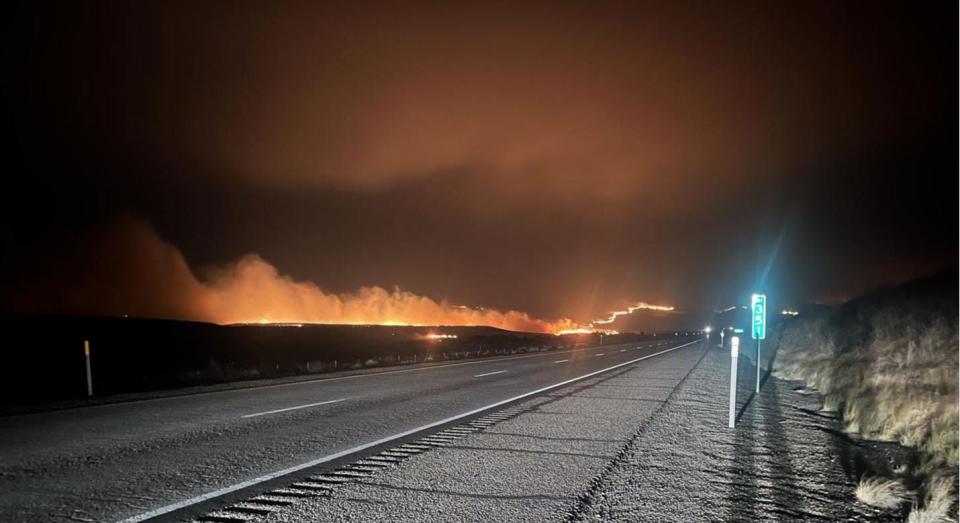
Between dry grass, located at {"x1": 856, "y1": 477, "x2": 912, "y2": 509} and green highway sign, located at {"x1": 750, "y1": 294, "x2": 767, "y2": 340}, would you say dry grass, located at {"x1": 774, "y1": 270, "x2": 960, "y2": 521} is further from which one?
green highway sign, located at {"x1": 750, "y1": 294, "x2": 767, "y2": 340}

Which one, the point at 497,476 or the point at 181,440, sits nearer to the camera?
the point at 497,476

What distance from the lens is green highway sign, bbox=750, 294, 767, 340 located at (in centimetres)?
1371

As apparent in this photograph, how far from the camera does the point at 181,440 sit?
24.3ft

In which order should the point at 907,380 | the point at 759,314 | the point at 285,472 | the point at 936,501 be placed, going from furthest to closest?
the point at 759,314, the point at 907,380, the point at 285,472, the point at 936,501

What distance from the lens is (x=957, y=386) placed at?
29.0ft

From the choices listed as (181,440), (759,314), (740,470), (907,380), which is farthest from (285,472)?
(759,314)

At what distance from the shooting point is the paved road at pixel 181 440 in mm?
5035

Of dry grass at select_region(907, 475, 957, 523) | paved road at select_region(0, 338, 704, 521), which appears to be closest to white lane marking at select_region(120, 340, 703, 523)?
paved road at select_region(0, 338, 704, 521)

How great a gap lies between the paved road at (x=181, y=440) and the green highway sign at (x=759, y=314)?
6.31 m

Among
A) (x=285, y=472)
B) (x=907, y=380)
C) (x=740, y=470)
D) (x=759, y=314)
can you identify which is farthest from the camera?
(x=759, y=314)

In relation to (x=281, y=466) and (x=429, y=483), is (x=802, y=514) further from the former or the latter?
(x=281, y=466)

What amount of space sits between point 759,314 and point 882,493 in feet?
31.0

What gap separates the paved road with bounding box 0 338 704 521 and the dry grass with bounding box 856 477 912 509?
18.2 ft

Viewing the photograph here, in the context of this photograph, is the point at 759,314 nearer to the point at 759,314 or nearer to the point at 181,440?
the point at 759,314
